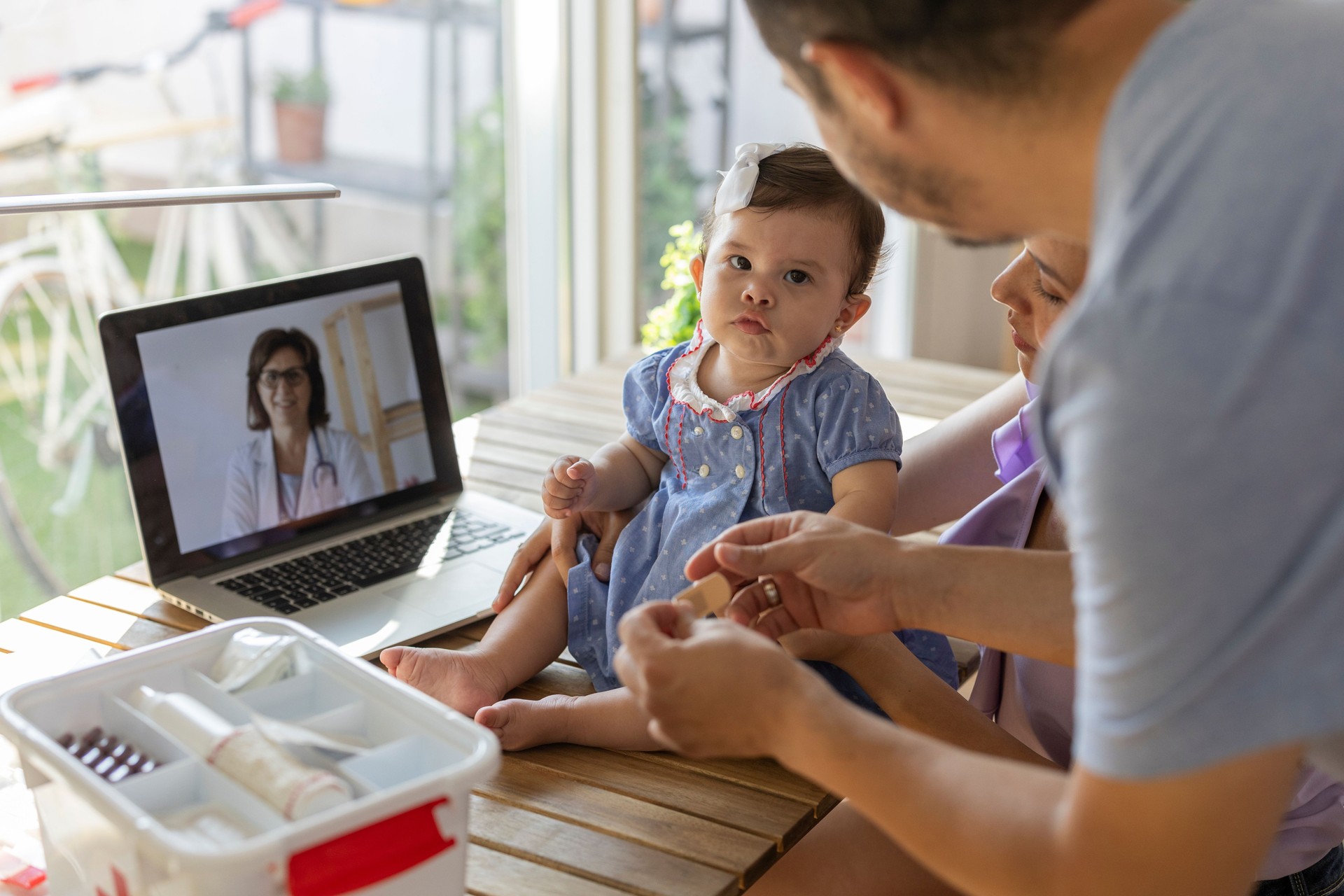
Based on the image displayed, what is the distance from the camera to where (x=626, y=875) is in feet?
3.30

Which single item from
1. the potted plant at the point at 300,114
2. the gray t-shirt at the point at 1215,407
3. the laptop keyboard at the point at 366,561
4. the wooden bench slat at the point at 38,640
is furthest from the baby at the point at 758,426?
the potted plant at the point at 300,114

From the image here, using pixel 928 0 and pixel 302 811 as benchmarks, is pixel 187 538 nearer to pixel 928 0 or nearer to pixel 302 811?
pixel 302 811

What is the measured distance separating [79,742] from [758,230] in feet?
2.86

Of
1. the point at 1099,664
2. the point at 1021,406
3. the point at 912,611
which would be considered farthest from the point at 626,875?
the point at 1021,406

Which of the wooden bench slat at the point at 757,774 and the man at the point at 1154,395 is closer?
the man at the point at 1154,395

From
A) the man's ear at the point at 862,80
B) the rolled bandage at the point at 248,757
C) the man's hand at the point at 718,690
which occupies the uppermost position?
the man's ear at the point at 862,80

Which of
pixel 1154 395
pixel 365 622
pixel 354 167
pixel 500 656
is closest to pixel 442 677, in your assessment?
pixel 500 656

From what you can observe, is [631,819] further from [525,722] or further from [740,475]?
[740,475]

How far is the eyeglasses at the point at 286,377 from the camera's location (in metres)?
1.57

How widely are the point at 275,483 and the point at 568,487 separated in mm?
399

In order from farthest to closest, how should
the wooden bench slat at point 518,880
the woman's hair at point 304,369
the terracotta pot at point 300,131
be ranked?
the terracotta pot at point 300,131
the woman's hair at point 304,369
the wooden bench slat at point 518,880

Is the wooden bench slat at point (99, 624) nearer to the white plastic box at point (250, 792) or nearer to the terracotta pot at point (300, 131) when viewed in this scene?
the white plastic box at point (250, 792)

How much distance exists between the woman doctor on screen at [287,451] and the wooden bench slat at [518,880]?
27.0 inches

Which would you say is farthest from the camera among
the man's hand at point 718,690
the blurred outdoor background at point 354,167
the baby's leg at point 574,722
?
the blurred outdoor background at point 354,167
